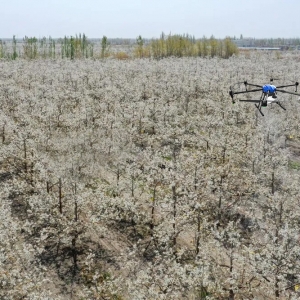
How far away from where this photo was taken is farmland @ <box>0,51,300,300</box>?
15602mm

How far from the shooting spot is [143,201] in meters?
23.9

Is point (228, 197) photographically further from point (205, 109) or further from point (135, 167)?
point (205, 109)

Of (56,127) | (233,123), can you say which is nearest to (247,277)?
(233,123)

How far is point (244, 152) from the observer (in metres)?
28.7

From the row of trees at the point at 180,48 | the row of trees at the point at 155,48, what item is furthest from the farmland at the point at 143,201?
the row of trees at the point at 180,48

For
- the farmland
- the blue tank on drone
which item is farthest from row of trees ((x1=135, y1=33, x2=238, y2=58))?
the blue tank on drone

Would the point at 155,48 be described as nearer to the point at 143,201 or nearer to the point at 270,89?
the point at 143,201

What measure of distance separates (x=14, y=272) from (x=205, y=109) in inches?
1260

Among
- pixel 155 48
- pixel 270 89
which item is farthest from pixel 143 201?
pixel 155 48

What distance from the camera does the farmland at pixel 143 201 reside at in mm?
15602

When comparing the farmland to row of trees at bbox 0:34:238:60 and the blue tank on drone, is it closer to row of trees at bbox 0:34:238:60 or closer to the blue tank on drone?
the blue tank on drone

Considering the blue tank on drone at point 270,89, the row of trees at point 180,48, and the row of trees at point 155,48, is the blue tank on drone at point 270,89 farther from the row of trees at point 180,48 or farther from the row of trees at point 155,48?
the row of trees at point 180,48

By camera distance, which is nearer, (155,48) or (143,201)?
(143,201)

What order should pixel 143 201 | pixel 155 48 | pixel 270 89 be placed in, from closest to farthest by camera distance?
pixel 270 89
pixel 143 201
pixel 155 48
